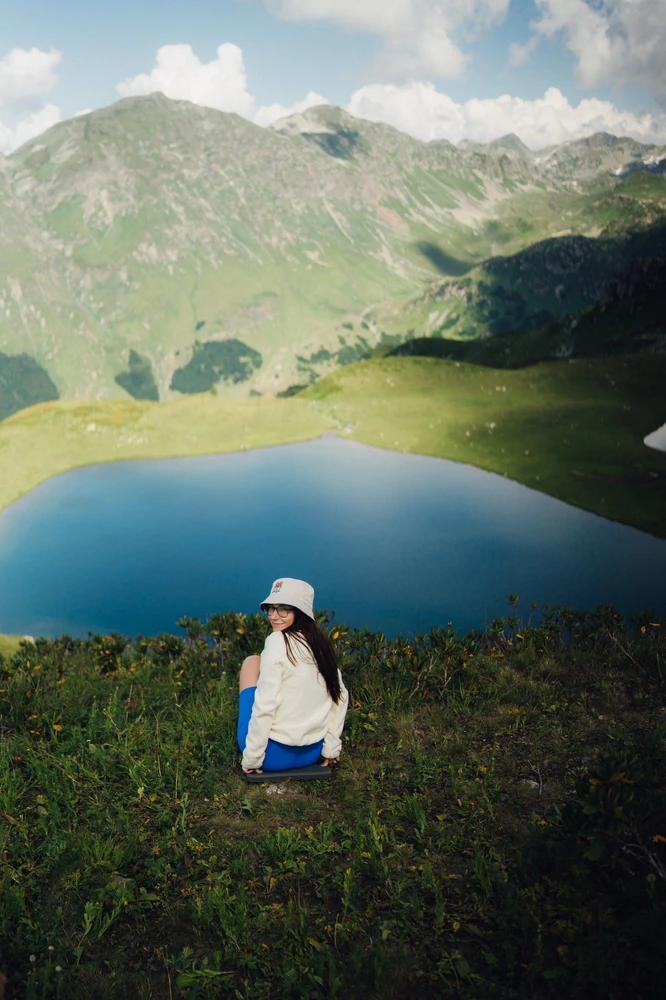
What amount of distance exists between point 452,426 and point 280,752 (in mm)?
25543

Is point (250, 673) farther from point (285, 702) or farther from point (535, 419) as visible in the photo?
point (535, 419)

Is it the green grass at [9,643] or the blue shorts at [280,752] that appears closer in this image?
the blue shorts at [280,752]

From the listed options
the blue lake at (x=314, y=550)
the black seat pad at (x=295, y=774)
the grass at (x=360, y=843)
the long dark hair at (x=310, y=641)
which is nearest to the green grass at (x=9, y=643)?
the blue lake at (x=314, y=550)

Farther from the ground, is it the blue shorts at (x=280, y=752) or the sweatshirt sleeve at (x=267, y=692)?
the sweatshirt sleeve at (x=267, y=692)

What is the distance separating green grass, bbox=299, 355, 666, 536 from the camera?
22891 mm

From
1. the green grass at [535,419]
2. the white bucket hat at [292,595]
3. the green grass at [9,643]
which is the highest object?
the white bucket hat at [292,595]

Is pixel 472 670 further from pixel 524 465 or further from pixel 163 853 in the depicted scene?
pixel 524 465

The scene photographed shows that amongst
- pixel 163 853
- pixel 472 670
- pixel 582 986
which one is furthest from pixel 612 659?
pixel 163 853

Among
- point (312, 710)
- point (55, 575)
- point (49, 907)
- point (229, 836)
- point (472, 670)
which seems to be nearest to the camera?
point (49, 907)

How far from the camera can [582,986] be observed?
3.92 meters

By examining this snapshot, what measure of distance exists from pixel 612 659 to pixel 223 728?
18.2 feet

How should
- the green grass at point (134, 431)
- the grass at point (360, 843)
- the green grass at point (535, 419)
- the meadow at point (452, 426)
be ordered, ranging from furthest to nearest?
the green grass at point (134, 431)
the meadow at point (452, 426)
the green grass at point (535, 419)
the grass at point (360, 843)

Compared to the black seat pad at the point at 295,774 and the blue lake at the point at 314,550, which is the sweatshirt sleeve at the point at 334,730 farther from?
the blue lake at the point at 314,550

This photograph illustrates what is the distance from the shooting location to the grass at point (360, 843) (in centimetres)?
432
